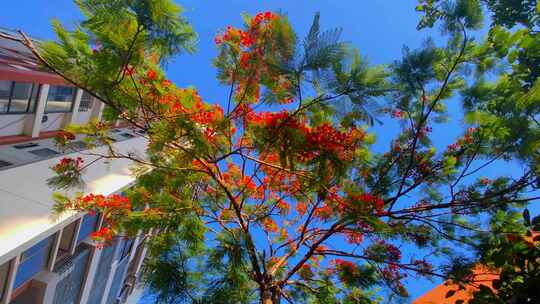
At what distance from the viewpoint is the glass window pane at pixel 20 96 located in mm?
10235

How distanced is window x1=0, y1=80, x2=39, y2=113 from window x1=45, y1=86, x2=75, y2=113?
34.5 inches

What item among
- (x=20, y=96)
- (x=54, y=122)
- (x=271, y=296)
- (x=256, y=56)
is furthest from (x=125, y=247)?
(x=256, y=56)

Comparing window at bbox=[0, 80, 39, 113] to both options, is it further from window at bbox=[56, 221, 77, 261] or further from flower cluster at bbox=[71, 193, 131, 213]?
flower cluster at bbox=[71, 193, 131, 213]

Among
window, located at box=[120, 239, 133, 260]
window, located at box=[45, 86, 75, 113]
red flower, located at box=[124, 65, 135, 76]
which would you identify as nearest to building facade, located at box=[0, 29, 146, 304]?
window, located at box=[45, 86, 75, 113]

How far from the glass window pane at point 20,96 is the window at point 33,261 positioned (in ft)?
13.3

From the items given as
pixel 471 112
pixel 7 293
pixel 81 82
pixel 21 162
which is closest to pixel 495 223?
pixel 471 112

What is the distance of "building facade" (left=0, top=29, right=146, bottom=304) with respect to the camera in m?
8.55

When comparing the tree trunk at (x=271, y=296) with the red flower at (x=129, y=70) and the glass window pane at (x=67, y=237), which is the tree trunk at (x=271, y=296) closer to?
the red flower at (x=129, y=70)

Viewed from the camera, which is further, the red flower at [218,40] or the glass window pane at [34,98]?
the glass window pane at [34,98]

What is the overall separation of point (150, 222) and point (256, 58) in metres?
3.07

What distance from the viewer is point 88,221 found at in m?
12.4

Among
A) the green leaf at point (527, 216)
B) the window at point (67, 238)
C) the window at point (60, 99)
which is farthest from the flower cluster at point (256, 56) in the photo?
the window at point (60, 99)

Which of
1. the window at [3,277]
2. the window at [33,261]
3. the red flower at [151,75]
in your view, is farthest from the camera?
the window at [33,261]

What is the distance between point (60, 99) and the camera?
1289 cm
